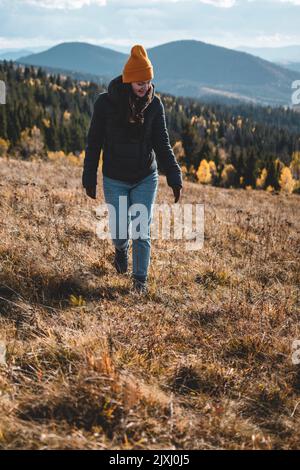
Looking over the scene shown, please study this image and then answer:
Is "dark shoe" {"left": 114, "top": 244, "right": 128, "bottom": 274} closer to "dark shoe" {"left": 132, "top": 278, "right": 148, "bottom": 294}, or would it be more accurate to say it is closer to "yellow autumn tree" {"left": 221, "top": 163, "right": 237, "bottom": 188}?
"dark shoe" {"left": 132, "top": 278, "right": 148, "bottom": 294}

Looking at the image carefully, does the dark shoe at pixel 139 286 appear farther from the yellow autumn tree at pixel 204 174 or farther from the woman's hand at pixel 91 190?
the yellow autumn tree at pixel 204 174

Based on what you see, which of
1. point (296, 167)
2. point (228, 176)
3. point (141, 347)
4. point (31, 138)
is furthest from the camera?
point (296, 167)

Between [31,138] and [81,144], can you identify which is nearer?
[31,138]

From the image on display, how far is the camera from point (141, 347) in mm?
3656

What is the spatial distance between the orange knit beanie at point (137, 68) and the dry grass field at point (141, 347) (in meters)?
2.43

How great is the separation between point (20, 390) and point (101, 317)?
1276 mm

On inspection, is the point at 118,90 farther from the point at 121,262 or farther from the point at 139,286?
the point at 139,286

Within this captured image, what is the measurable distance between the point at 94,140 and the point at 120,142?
34cm

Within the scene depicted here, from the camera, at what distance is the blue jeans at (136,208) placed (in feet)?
16.3

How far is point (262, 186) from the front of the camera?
83688 millimetres

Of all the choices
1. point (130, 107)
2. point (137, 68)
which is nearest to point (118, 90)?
point (130, 107)

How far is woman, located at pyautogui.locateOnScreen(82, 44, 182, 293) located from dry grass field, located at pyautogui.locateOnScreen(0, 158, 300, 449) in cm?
68

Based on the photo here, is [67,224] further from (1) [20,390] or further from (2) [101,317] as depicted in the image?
(1) [20,390]
